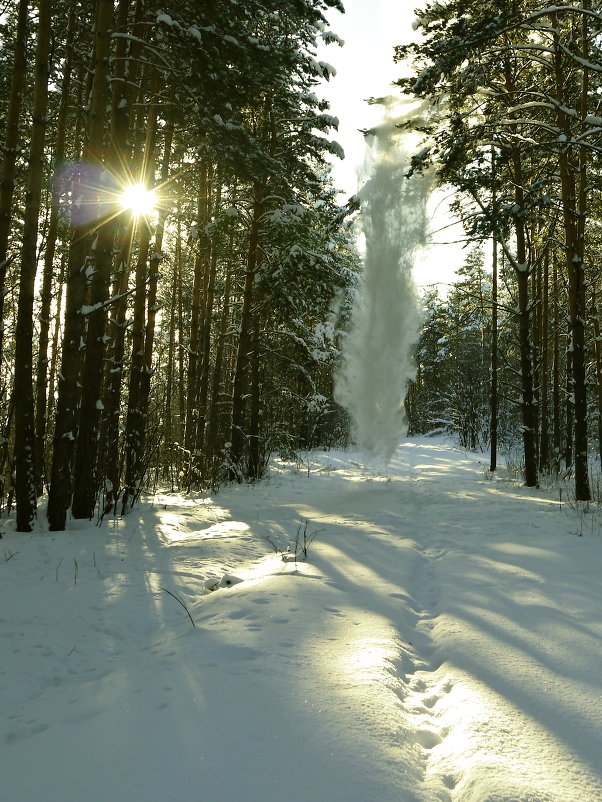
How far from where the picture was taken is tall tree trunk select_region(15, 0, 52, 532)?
6.43 m

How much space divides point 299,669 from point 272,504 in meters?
6.61

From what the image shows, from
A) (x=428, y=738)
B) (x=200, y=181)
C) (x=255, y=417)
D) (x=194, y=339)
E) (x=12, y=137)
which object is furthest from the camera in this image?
(x=255, y=417)

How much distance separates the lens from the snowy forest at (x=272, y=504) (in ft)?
7.50

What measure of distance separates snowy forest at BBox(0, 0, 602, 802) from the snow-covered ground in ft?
0.07

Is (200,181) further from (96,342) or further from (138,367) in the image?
(96,342)

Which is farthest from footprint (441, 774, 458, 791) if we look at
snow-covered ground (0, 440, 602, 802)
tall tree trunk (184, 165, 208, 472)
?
tall tree trunk (184, 165, 208, 472)

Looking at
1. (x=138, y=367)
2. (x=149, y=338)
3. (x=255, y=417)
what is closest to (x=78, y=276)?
(x=138, y=367)

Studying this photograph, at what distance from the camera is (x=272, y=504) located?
952 cm

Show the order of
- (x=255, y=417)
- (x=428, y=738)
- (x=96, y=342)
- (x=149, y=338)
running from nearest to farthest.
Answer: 1. (x=428, y=738)
2. (x=96, y=342)
3. (x=149, y=338)
4. (x=255, y=417)

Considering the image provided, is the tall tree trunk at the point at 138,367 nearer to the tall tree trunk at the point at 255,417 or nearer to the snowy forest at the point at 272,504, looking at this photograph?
the snowy forest at the point at 272,504

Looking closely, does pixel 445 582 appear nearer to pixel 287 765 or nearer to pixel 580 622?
pixel 580 622

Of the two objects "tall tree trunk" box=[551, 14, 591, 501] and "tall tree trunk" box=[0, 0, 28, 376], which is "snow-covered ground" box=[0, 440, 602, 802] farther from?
"tall tree trunk" box=[0, 0, 28, 376]

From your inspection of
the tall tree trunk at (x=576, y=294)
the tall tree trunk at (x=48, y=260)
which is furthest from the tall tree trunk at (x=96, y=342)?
the tall tree trunk at (x=576, y=294)

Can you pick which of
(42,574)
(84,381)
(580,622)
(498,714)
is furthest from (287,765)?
(84,381)
